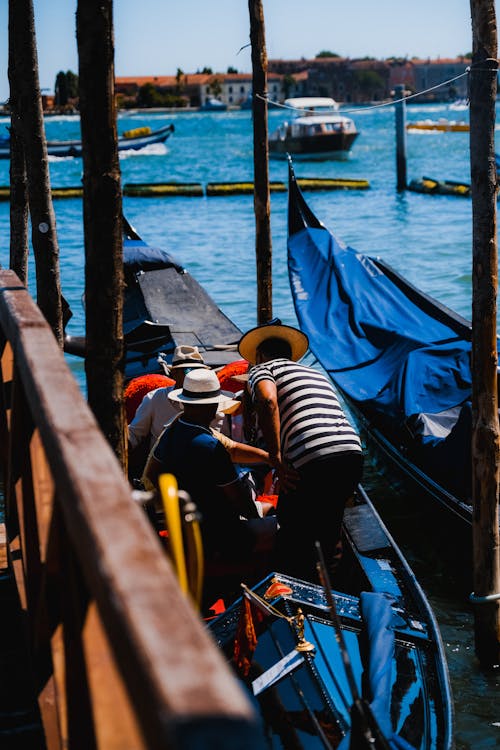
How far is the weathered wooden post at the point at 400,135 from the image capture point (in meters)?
20.6

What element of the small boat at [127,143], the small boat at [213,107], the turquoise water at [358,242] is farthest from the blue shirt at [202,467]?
the small boat at [213,107]

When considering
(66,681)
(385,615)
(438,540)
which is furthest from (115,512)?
(438,540)

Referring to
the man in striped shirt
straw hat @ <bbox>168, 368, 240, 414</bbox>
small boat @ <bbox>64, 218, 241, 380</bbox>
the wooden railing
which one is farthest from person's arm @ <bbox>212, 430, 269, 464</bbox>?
small boat @ <bbox>64, 218, 241, 380</bbox>

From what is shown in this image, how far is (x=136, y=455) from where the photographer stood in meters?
→ 4.11

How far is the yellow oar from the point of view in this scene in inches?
61.4

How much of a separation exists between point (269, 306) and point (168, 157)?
36.4m

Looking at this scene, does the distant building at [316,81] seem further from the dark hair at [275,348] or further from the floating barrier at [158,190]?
the dark hair at [275,348]

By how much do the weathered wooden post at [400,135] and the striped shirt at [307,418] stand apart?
16.6 m

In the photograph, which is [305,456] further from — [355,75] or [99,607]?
[355,75]

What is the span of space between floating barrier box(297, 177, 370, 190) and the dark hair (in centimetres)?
2006

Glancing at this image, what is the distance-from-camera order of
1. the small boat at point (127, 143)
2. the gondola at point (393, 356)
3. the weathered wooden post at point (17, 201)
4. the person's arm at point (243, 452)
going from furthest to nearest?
the small boat at point (127, 143), the weathered wooden post at point (17, 201), the gondola at point (393, 356), the person's arm at point (243, 452)

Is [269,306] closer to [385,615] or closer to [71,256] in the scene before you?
[385,615]

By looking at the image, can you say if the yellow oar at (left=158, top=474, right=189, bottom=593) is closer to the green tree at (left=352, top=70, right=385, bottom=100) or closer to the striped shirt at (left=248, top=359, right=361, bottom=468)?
the striped shirt at (left=248, top=359, right=361, bottom=468)

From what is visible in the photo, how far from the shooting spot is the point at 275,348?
3.86 meters
